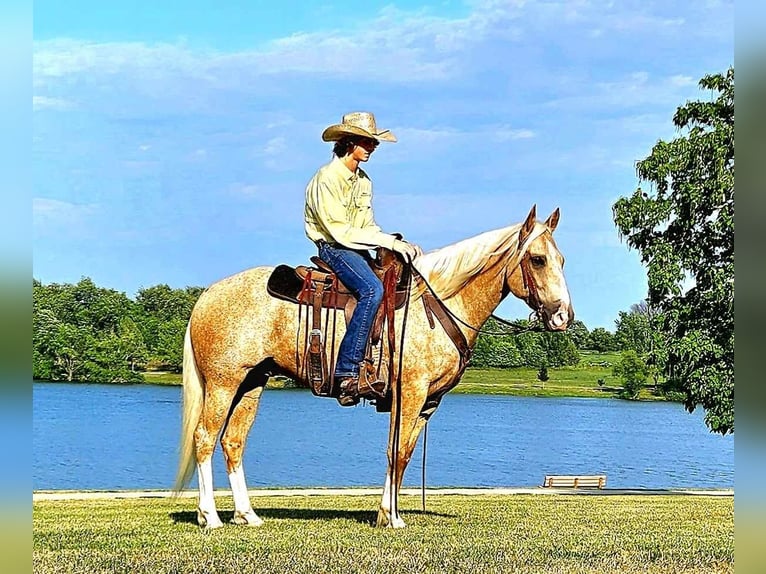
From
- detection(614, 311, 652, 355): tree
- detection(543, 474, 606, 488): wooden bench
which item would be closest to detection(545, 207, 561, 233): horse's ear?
detection(543, 474, 606, 488): wooden bench

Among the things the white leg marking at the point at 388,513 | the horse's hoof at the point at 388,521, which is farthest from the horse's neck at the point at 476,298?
the horse's hoof at the point at 388,521

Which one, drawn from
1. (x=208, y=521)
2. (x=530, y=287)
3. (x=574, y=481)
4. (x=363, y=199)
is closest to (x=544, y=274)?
(x=530, y=287)

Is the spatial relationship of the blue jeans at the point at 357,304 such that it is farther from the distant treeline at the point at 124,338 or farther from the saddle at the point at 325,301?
the distant treeline at the point at 124,338

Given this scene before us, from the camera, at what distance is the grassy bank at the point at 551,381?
55.8 metres

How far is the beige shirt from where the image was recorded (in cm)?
758

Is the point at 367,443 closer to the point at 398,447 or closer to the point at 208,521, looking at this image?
the point at 208,521

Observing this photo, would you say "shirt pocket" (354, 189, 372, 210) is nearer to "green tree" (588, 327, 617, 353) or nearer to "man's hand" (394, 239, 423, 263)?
"man's hand" (394, 239, 423, 263)

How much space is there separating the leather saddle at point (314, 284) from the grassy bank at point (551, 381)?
45.0 meters

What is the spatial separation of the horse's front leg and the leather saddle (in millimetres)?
800

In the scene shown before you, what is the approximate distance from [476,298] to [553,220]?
0.88 metres

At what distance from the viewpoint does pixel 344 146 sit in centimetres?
783
